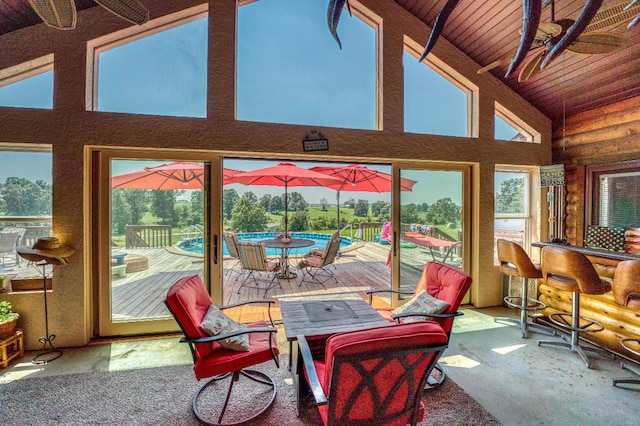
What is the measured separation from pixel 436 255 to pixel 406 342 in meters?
3.51

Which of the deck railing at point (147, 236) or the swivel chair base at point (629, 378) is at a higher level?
the deck railing at point (147, 236)

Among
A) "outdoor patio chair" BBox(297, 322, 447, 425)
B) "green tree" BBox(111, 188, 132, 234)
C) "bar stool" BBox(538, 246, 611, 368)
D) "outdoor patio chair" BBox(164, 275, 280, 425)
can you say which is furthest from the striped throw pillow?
"green tree" BBox(111, 188, 132, 234)

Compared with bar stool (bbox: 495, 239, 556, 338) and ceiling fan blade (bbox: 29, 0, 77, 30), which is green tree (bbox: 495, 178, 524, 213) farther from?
ceiling fan blade (bbox: 29, 0, 77, 30)

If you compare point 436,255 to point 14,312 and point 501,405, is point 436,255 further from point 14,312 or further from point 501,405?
point 14,312

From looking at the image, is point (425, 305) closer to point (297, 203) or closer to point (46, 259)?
point (46, 259)

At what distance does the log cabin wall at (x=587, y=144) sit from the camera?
3.75m

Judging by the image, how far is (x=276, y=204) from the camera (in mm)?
10109

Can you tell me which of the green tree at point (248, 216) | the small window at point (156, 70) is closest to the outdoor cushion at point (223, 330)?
the small window at point (156, 70)

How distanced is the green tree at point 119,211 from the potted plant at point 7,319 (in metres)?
1.24

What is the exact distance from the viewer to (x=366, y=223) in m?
8.59

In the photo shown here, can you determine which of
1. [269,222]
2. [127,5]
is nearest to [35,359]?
[127,5]

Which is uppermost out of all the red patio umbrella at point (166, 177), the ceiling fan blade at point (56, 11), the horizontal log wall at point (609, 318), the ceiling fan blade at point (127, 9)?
the ceiling fan blade at point (127, 9)

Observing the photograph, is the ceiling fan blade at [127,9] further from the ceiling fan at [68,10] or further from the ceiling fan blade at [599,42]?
the ceiling fan blade at [599,42]

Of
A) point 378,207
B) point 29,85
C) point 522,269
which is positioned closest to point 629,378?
point 522,269
